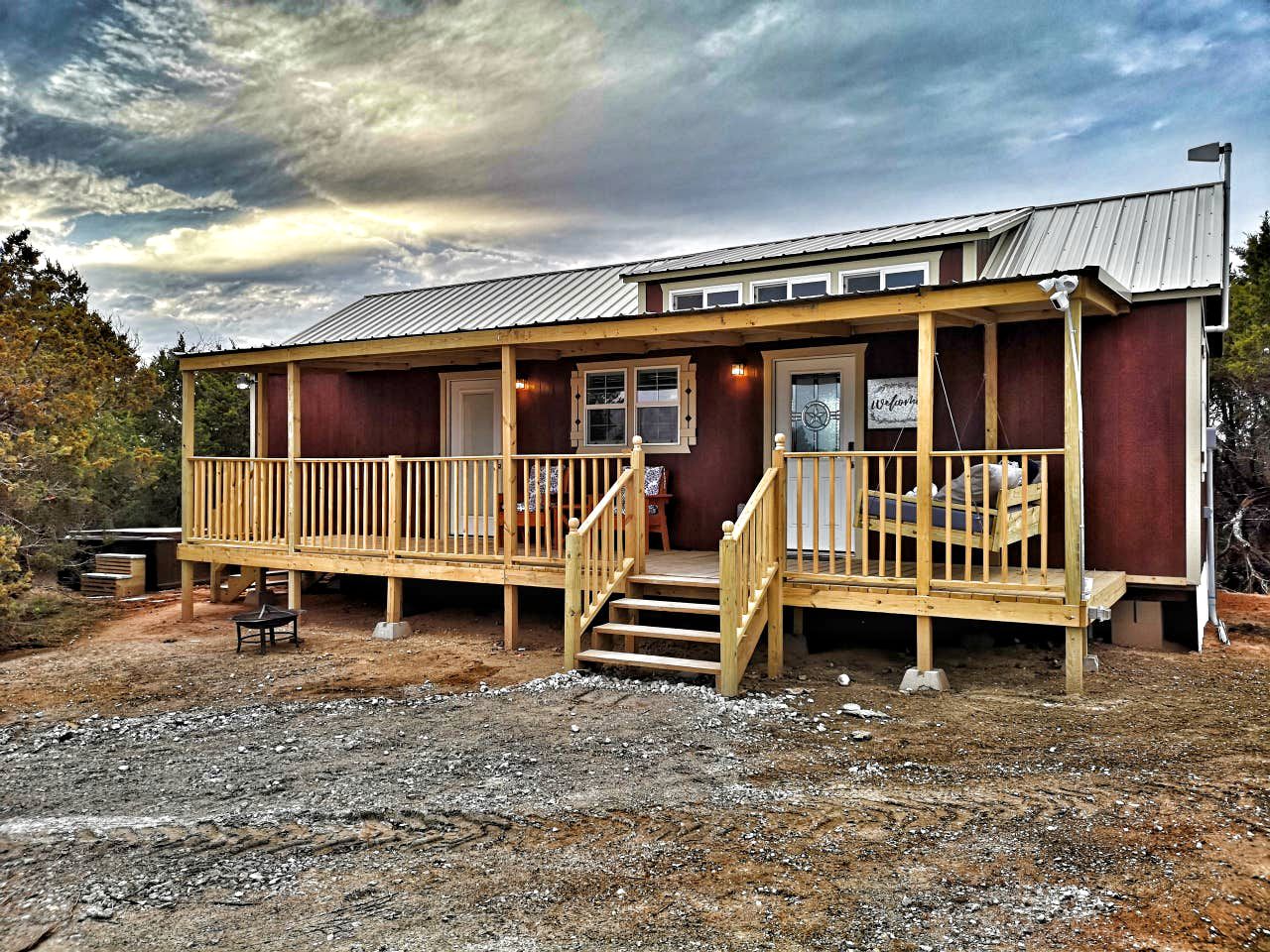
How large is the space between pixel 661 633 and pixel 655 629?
4.2 inches

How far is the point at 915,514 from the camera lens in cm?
684

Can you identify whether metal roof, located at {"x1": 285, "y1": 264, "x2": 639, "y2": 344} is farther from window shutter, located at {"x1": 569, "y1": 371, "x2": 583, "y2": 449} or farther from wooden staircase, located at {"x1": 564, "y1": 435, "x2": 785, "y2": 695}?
wooden staircase, located at {"x1": 564, "y1": 435, "x2": 785, "y2": 695}

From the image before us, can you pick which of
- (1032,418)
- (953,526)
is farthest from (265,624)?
(1032,418)

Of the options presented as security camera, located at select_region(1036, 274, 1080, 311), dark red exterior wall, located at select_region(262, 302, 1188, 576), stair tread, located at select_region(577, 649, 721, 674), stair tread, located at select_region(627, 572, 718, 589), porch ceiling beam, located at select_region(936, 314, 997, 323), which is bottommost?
stair tread, located at select_region(577, 649, 721, 674)

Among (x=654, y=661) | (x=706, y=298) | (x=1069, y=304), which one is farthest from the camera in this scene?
(x=706, y=298)

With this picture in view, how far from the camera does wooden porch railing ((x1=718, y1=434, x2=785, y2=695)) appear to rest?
621 cm

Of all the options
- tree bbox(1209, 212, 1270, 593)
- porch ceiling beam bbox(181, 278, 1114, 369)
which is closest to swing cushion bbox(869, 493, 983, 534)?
porch ceiling beam bbox(181, 278, 1114, 369)

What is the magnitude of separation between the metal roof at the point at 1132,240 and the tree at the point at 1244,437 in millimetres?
7056

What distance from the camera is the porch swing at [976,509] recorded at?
6223mm

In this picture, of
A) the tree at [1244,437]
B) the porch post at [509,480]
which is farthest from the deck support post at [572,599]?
the tree at [1244,437]

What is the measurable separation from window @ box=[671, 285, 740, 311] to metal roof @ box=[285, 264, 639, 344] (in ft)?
2.40

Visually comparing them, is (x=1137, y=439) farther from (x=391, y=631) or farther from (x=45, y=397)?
(x=45, y=397)

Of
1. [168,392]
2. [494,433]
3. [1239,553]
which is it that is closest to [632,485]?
[494,433]

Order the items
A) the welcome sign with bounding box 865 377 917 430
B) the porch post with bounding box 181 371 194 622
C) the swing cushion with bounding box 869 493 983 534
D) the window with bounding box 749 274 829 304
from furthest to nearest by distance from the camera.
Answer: the porch post with bounding box 181 371 194 622 → the window with bounding box 749 274 829 304 → the welcome sign with bounding box 865 377 917 430 → the swing cushion with bounding box 869 493 983 534
